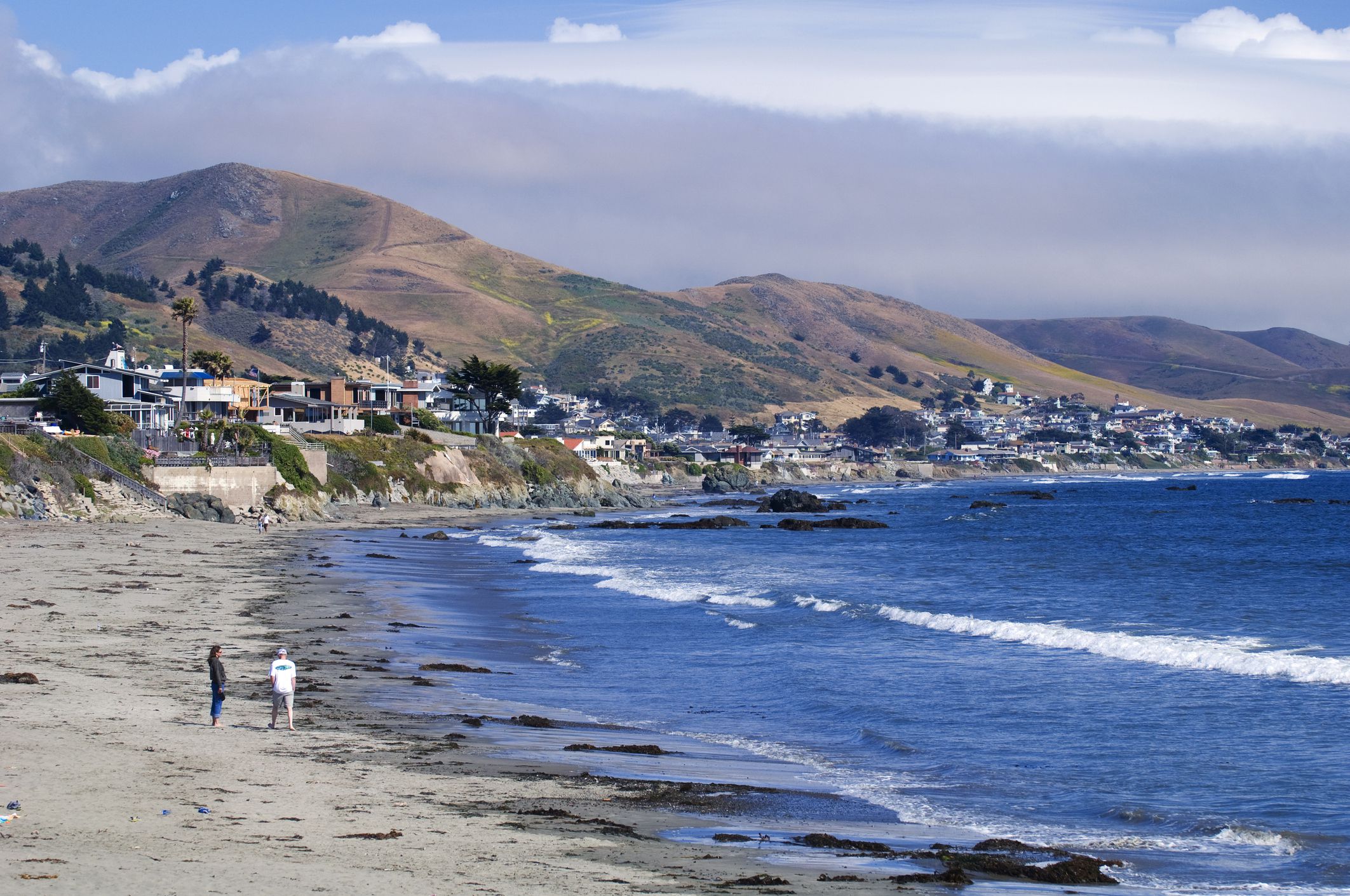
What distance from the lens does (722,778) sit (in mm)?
16344

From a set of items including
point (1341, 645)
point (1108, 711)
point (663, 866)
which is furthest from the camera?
point (1341, 645)

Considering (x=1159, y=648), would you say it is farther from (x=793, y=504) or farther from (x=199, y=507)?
(x=793, y=504)

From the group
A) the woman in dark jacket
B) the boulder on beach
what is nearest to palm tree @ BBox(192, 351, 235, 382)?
the boulder on beach

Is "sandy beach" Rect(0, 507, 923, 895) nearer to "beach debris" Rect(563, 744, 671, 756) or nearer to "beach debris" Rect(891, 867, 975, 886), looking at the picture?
"beach debris" Rect(891, 867, 975, 886)

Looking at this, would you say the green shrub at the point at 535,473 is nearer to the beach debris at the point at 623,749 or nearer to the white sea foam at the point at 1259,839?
the beach debris at the point at 623,749

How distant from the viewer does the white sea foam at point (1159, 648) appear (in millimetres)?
24688

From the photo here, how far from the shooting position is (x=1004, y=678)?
80.9 feet

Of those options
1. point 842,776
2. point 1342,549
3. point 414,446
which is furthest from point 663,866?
point 414,446

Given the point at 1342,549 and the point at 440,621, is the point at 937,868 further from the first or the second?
the point at 1342,549

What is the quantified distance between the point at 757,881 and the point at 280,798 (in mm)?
5128

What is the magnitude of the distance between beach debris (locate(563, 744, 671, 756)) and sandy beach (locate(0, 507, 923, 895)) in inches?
48.4

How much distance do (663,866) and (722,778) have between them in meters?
4.62

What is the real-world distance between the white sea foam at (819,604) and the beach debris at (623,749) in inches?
740

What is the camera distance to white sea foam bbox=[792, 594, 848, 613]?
1439 inches
